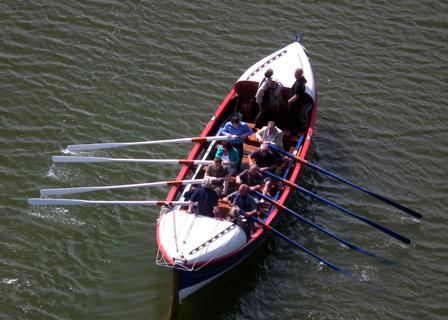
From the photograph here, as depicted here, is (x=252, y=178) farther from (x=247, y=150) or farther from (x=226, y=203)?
(x=247, y=150)

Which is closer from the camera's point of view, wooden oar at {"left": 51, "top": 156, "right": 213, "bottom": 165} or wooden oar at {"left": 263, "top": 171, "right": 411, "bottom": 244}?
wooden oar at {"left": 263, "top": 171, "right": 411, "bottom": 244}

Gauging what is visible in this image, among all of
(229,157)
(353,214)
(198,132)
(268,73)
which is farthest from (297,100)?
(353,214)

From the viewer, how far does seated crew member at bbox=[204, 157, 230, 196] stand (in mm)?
20000

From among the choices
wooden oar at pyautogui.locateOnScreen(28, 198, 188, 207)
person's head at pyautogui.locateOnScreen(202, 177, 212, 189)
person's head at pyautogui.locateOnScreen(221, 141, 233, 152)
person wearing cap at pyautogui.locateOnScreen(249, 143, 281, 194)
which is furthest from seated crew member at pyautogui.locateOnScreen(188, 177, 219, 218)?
person wearing cap at pyautogui.locateOnScreen(249, 143, 281, 194)

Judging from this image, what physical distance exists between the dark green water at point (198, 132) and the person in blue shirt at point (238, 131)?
2577 millimetres

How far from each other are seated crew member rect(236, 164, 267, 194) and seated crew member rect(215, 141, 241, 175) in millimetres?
457

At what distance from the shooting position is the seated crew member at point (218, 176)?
20.0 metres

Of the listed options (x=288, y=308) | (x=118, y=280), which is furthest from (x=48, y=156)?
(x=288, y=308)

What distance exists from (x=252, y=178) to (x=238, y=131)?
1.75 metres

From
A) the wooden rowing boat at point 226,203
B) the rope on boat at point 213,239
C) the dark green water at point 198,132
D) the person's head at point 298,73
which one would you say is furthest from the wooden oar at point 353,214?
the person's head at point 298,73

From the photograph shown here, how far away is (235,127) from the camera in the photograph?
837 inches

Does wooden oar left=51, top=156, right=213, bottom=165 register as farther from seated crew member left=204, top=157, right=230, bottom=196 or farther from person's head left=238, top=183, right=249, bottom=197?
person's head left=238, top=183, right=249, bottom=197

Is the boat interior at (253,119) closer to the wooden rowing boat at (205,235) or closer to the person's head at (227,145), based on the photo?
the wooden rowing boat at (205,235)

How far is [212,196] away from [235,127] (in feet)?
9.96
